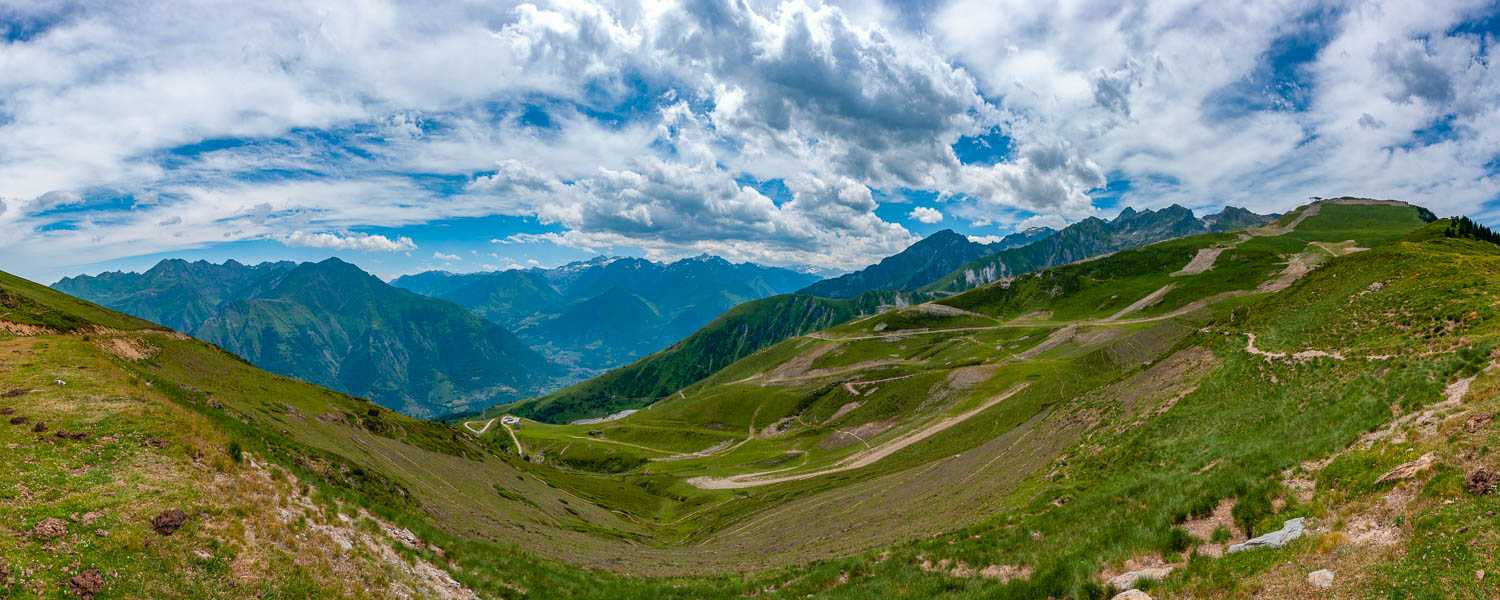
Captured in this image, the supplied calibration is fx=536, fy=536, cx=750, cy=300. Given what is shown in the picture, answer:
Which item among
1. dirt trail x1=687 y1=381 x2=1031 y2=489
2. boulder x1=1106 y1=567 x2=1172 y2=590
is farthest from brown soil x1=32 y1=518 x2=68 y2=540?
dirt trail x1=687 y1=381 x2=1031 y2=489

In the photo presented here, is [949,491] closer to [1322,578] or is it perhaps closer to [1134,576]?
[1134,576]

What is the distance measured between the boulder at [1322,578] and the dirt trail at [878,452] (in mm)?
82512

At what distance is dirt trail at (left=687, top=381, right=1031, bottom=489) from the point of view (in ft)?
317

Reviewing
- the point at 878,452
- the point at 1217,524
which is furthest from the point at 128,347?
the point at 878,452

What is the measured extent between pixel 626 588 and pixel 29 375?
3163cm

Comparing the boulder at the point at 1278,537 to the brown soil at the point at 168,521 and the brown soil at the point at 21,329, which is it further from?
the brown soil at the point at 21,329

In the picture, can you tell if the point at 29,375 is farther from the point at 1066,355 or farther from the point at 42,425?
the point at 1066,355

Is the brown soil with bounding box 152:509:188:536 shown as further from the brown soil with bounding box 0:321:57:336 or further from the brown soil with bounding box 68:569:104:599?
the brown soil with bounding box 0:321:57:336

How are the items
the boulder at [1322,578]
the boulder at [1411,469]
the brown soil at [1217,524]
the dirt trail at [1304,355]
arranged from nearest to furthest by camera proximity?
the boulder at [1322,578]
the boulder at [1411,469]
the brown soil at [1217,524]
the dirt trail at [1304,355]

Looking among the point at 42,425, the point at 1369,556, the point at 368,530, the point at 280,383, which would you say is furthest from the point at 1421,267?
the point at 280,383

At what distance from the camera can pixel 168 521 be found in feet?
52.0

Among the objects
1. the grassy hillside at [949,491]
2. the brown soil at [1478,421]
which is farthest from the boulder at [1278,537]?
the brown soil at [1478,421]

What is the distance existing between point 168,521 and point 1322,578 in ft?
99.7

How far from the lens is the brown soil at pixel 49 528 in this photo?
13742 millimetres
